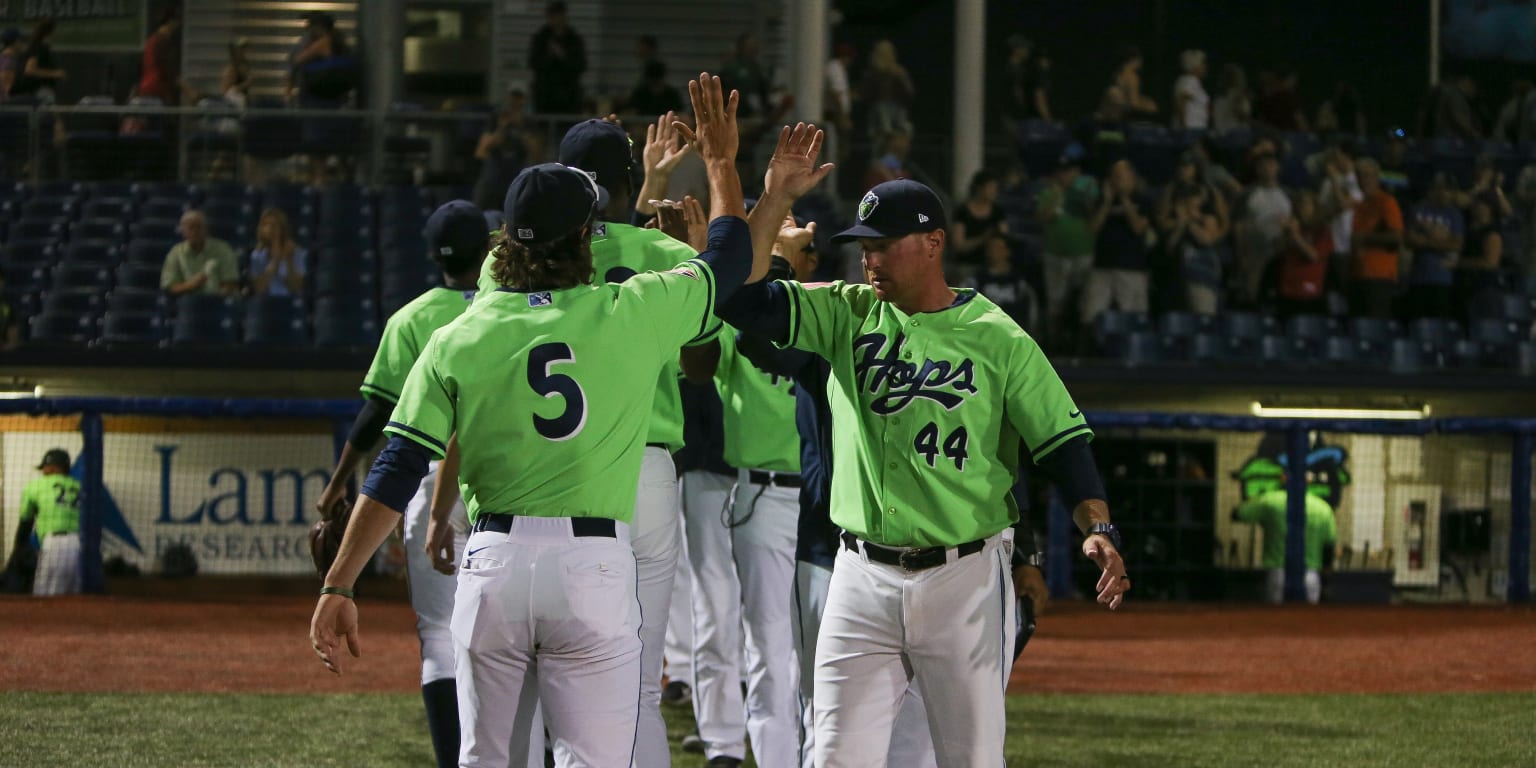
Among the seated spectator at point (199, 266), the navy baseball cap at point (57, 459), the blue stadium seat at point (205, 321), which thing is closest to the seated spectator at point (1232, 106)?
the seated spectator at point (199, 266)

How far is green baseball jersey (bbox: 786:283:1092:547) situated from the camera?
163 inches

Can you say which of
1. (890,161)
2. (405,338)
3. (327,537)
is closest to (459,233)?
(405,338)

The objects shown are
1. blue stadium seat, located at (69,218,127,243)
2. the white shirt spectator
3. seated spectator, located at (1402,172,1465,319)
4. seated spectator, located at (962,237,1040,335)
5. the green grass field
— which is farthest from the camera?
the white shirt spectator

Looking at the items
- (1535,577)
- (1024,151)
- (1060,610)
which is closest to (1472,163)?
(1024,151)

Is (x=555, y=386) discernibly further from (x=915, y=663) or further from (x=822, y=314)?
(x=915, y=663)

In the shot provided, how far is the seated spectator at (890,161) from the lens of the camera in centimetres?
1543

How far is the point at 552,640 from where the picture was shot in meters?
3.63

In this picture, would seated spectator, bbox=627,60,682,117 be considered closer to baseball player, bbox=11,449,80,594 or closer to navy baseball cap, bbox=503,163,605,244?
baseball player, bbox=11,449,80,594

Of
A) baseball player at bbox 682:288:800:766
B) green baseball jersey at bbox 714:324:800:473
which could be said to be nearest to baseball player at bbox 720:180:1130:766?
baseball player at bbox 682:288:800:766

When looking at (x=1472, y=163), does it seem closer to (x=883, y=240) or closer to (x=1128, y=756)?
(x=1128, y=756)

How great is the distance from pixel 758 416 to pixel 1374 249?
1155 cm

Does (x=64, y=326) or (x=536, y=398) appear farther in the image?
(x=64, y=326)

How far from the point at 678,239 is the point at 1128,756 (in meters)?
3.19

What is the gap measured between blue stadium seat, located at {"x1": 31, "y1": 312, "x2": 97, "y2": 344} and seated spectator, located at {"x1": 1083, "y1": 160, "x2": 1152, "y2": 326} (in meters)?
7.93
